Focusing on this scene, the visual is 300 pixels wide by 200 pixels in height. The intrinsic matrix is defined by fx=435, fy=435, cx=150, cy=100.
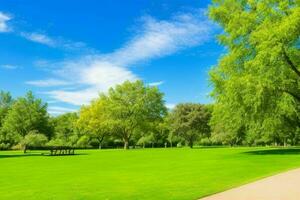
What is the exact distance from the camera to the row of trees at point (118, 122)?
93562mm

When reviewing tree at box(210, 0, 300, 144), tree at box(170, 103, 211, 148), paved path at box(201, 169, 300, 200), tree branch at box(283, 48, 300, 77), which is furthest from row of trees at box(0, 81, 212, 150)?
paved path at box(201, 169, 300, 200)

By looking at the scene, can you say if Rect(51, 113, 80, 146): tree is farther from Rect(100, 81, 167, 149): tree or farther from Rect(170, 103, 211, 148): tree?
Rect(170, 103, 211, 148): tree

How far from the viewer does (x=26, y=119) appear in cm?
10594

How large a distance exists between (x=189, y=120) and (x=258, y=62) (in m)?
65.3

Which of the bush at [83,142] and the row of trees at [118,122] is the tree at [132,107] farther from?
the bush at [83,142]

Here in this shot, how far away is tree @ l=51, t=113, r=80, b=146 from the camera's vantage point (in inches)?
4217

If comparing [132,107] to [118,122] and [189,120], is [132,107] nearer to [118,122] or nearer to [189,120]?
[118,122]

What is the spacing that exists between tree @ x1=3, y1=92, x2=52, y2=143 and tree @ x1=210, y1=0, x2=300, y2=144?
69992mm

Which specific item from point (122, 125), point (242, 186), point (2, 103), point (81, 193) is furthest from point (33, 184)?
point (2, 103)

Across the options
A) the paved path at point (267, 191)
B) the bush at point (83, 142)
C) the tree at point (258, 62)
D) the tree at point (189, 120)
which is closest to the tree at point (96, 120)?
the bush at point (83, 142)

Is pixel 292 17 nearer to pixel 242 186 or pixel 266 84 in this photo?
pixel 266 84

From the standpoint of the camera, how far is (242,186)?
14.9 metres

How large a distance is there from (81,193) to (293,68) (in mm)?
27858

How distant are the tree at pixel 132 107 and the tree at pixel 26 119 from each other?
20.1 m
